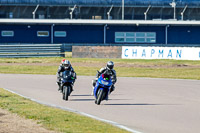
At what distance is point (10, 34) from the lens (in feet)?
201

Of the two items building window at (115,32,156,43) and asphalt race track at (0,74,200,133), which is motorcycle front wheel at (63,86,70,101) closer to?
asphalt race track at (0,74,200,133)

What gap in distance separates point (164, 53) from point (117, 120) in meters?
28.6

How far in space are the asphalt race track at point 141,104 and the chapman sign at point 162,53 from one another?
16655 mm

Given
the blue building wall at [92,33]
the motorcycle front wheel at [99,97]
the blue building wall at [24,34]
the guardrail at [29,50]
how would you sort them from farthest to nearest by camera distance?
the blue building wall at [92,33], the blue building wall at [24,34], the guardrail at [29,50], the motorcycle front wheel at [99,97]

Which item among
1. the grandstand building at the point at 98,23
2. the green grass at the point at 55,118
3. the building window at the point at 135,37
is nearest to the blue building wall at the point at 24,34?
the grandstand building at the point at 98,23

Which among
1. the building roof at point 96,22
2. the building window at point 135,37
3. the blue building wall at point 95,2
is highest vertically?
the blue building wall at point 95,2

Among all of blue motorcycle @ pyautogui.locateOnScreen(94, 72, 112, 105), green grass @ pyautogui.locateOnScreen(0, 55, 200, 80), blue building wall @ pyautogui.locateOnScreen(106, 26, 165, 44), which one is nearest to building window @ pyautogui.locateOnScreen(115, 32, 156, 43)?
blue building wall @ pyautogui.locateOnScreen(106, 26, 165, 44)

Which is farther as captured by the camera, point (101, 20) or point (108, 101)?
point (101, 20)

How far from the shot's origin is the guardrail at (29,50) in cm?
4241

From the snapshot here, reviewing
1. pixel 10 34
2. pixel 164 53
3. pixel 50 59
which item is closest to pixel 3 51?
pixel 50 59

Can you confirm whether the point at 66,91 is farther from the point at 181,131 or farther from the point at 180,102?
the point at 181,131

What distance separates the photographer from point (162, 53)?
1565 inches

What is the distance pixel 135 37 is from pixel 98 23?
4.90 m

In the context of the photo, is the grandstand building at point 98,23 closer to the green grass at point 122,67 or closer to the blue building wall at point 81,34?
the blue building wall at point 81,34
